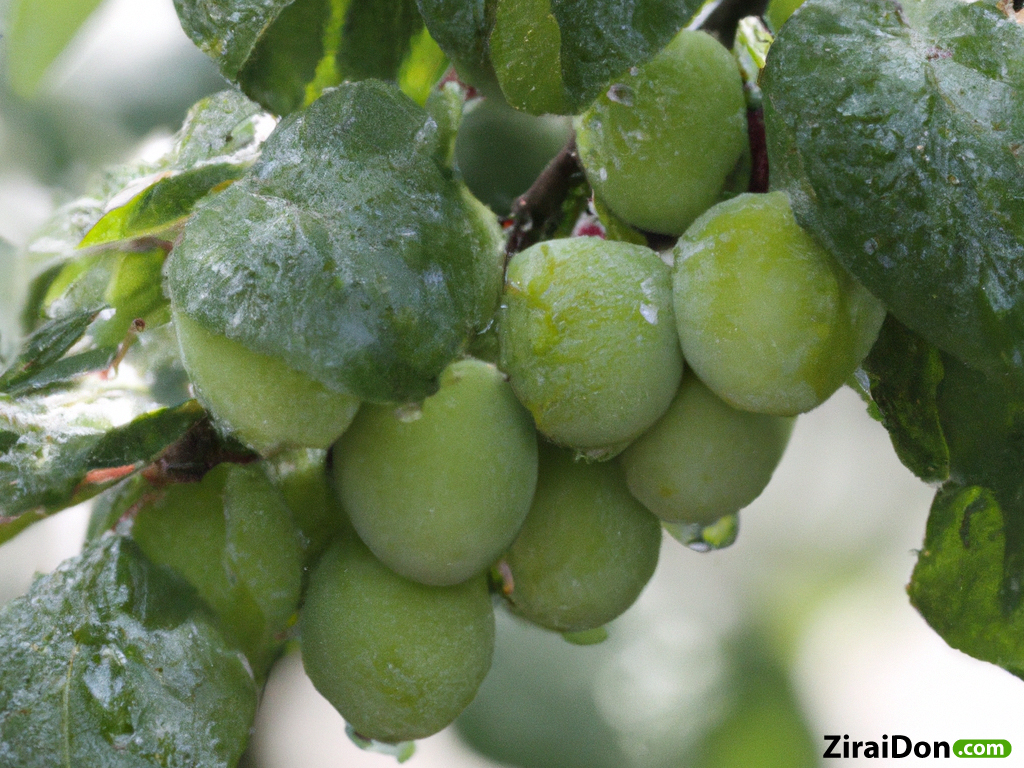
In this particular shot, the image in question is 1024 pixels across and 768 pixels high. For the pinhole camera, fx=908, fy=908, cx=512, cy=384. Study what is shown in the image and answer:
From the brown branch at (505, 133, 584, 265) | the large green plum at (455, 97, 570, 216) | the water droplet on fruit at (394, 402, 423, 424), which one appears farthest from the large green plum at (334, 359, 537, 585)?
the large green plum at (455, 97, 570, 216)

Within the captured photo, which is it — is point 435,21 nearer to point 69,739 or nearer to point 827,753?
point 69,739

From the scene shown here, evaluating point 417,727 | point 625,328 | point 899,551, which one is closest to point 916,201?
point 625,328

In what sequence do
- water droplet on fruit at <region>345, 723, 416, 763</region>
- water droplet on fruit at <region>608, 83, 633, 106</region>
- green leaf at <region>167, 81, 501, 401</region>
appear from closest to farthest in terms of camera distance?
green leaf at <region>167, 81, 501, 401</region>, water droplet on fruit at <region>608, 83, 633, 106</region>, water droplet on fruit at <region>345, 723, 416, 763</region>

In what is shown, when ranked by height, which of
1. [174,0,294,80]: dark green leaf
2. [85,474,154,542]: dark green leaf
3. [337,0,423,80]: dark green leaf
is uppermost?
[174,0,294,80]: dark green leaf

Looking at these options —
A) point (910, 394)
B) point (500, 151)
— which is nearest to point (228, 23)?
point (500, 151)

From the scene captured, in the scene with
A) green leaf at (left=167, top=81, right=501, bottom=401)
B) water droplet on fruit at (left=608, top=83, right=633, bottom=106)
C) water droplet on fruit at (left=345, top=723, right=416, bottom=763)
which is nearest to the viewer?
green leaf at (left=167, top=81, right=501, bottom=401)

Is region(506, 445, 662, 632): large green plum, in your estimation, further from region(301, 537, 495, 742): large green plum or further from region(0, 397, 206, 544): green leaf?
region(0, 397, 206, 544): green leaf

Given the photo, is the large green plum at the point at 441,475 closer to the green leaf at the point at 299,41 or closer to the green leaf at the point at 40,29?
the green leaf at the point at 299,41
